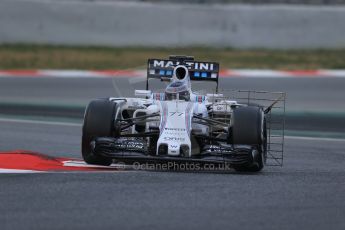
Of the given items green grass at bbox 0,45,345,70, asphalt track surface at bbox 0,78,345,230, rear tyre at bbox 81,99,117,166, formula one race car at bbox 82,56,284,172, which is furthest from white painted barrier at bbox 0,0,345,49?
rear tyre at bbox 81,99,117,166

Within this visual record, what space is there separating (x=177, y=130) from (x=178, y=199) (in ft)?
6.38

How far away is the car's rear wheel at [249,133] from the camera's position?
31.2ft

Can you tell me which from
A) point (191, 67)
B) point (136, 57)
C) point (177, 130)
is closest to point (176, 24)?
point (136, 57)

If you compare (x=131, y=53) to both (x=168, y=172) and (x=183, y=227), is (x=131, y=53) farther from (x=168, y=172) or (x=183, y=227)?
(x=183, y=227)

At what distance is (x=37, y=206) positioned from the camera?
24.2ft

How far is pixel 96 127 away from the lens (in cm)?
973

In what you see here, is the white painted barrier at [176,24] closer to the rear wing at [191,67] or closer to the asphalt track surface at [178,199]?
the rear wing at [191,67]

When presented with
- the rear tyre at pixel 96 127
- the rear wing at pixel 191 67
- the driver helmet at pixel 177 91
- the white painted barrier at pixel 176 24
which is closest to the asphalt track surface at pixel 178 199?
the rear tyre at pixel 96 127

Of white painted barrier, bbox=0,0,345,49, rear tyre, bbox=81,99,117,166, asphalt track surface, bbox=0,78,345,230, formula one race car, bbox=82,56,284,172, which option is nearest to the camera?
asphalt track surface, bbox=0,78,345,230

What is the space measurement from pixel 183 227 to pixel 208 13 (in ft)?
47.9

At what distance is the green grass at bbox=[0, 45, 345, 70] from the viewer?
67.1ft

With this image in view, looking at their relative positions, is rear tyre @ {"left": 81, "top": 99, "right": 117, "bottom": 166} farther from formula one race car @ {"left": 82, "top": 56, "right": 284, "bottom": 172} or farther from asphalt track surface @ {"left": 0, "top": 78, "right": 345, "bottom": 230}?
asphalt track surface @ {"left": 0, "top": 78, "right": 345, "bottom": 230}

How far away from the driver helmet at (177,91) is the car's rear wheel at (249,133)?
0.73 meters

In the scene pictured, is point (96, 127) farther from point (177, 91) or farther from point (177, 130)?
point (177, 91)
